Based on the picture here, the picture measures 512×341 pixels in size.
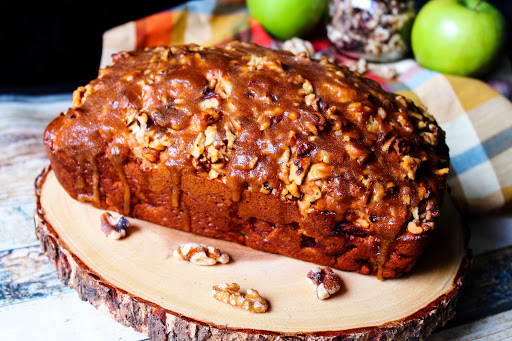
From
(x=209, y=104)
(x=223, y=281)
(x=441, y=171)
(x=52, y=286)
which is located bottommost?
(x=52, y=286)

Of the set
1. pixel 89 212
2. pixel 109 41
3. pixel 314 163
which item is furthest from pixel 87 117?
pixel 109 41

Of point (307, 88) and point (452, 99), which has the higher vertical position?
point (307, 88)

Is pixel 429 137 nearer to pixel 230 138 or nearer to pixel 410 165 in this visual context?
pixel 410 165

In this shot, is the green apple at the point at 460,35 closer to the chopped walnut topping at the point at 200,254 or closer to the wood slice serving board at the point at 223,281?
the wood slice serving board at the point at 223,281

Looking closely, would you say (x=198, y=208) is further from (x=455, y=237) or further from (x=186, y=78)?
(x=455, y=237)

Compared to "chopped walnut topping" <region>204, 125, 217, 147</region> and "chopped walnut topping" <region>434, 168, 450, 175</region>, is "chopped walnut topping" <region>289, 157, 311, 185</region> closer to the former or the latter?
"chopped walnut topping" <region>204, 125, 217, 147</region>

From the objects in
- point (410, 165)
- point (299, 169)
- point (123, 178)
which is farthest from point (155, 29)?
point (410, 165)
